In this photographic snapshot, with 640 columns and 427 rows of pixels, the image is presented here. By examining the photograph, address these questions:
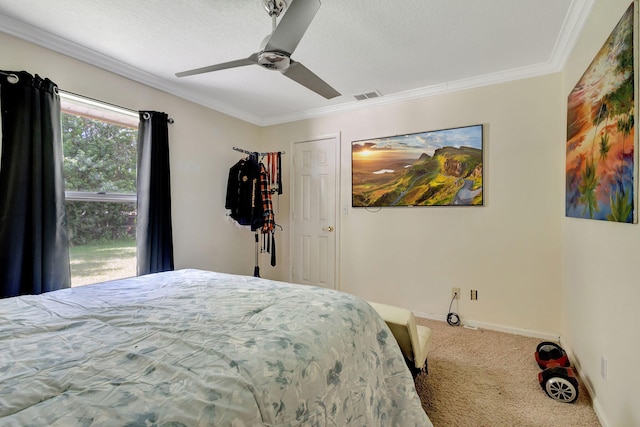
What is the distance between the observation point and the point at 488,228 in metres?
2.76

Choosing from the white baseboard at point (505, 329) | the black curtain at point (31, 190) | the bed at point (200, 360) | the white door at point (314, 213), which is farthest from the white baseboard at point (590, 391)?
the black curtain at point (31, 190)

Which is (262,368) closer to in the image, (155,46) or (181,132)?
(155,46)

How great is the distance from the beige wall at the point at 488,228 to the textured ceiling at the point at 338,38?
26 centimetres

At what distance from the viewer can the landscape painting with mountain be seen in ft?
9.21

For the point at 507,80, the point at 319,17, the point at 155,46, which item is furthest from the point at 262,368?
the point at 507,80

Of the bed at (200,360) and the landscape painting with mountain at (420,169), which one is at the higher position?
the landscape painting with mountain at (420,169)

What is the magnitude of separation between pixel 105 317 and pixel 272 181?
2621 mm

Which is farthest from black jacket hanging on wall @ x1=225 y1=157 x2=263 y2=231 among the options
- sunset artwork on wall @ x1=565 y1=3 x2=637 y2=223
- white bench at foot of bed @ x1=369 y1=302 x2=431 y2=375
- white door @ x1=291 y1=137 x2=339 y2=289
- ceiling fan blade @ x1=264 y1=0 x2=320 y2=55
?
sunset artwork on wall @ x1=565 y1=3 x2=637 y2=223

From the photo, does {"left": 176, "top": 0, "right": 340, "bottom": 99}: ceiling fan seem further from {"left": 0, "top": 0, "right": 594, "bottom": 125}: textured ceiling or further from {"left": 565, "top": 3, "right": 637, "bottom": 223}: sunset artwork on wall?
{"left": 565, "top": 3, "right": 637, "bottom": 223}: sunset artwork on wall

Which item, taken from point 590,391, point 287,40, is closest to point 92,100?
point 287,40

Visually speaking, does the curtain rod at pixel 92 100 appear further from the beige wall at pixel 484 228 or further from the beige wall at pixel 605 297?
the beige wall at pixel 605 297

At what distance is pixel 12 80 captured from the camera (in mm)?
1956

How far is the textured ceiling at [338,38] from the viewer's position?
183cm

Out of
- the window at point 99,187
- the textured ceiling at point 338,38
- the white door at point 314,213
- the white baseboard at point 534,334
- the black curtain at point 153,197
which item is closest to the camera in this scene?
the white baseboard at point 534,334
